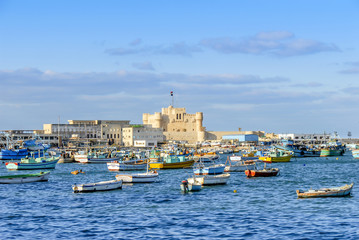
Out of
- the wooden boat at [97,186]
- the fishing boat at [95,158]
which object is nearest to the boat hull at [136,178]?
the wooden boat at [97,186]

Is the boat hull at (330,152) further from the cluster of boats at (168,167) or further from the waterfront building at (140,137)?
the waterfront building at (140,137)

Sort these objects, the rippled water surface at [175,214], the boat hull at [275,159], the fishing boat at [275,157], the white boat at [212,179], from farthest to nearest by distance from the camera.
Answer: the fishing boat at [275,157]
the boat hull at [275,159]
the white boat at [212,179]
the rippled water surface at [175,214]

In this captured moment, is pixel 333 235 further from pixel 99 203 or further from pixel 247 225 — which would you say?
pixel 99 203

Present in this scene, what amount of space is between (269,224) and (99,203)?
12.8 meters

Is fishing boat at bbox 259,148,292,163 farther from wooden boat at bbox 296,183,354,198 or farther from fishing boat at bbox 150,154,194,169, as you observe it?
wooden boat at bbox 296,183,354,198

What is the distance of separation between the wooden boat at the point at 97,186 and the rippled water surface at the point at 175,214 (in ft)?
2.10

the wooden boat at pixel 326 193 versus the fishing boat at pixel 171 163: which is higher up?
the fishing boat at pixel 171 163

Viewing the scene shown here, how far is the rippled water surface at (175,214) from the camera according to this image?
26.8 m

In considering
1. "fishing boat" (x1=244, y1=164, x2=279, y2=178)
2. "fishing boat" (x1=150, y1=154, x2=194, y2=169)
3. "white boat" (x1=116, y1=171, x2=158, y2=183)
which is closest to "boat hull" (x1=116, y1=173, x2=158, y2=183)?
"white boat" (x1=116, y1=171, x2=158, y2=183)

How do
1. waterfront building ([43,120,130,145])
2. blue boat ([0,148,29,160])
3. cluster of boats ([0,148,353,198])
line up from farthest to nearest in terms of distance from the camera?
waterfront building ([43,120,130,145]), blue boat ([0,148,29,160]), cluster of boats ([0,148,353,198])

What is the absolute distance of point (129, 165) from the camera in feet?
231

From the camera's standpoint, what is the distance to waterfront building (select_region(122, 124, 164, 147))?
180m

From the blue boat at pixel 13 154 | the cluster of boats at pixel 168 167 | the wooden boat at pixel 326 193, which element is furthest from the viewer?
the blue boat at pixel 13 154

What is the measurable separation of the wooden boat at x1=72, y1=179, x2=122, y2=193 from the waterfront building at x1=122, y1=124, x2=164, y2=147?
13321 cm
